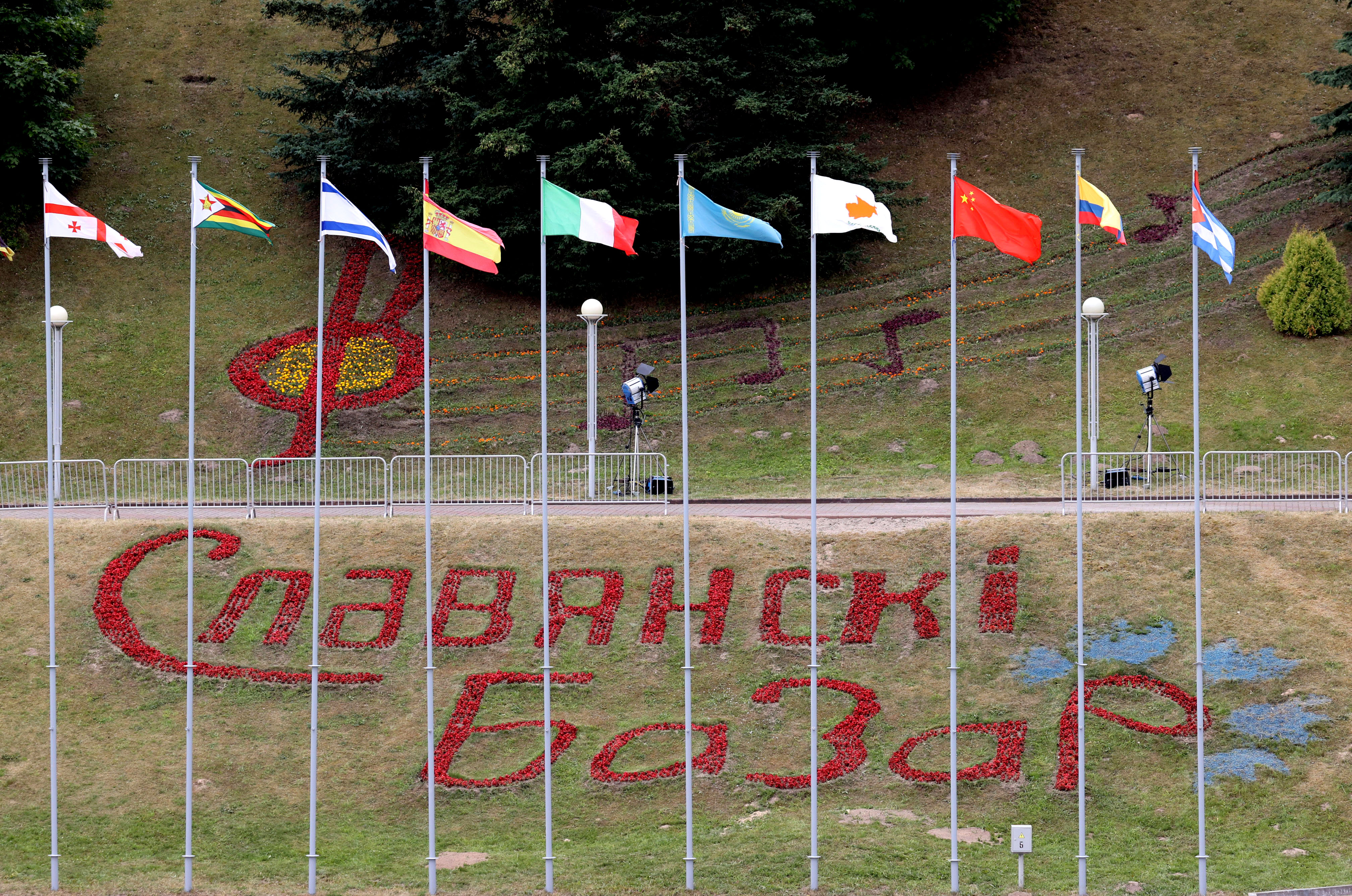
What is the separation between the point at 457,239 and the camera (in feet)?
76.1

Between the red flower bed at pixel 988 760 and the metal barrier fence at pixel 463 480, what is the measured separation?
985 cm

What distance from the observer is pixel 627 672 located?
26.3 m

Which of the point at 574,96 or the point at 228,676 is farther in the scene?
the point at 574,96

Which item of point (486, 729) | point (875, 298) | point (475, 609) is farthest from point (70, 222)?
point (875, 298)

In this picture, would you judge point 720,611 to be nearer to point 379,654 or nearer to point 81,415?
point 379,654

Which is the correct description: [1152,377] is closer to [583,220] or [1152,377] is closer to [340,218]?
[583,220]

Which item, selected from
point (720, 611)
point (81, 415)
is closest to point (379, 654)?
point (720, 611)

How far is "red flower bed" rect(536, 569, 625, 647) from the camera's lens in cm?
2716

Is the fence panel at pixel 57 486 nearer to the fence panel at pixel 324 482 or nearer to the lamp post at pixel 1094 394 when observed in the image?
the fence panel at pixel 324 482

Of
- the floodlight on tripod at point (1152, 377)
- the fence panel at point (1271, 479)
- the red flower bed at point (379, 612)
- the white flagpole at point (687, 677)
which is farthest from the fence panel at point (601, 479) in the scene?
the fence panel at point (1271, 479)

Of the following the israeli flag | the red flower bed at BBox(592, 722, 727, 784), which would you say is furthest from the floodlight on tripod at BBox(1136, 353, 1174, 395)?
the israeli flag

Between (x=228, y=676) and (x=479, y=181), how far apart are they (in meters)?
19.7

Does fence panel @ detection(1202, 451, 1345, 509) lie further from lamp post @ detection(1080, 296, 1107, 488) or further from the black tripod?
lamp post @ detection(1080, 296, 1107, 488)

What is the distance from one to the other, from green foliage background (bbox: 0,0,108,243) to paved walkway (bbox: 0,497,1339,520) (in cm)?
1469
